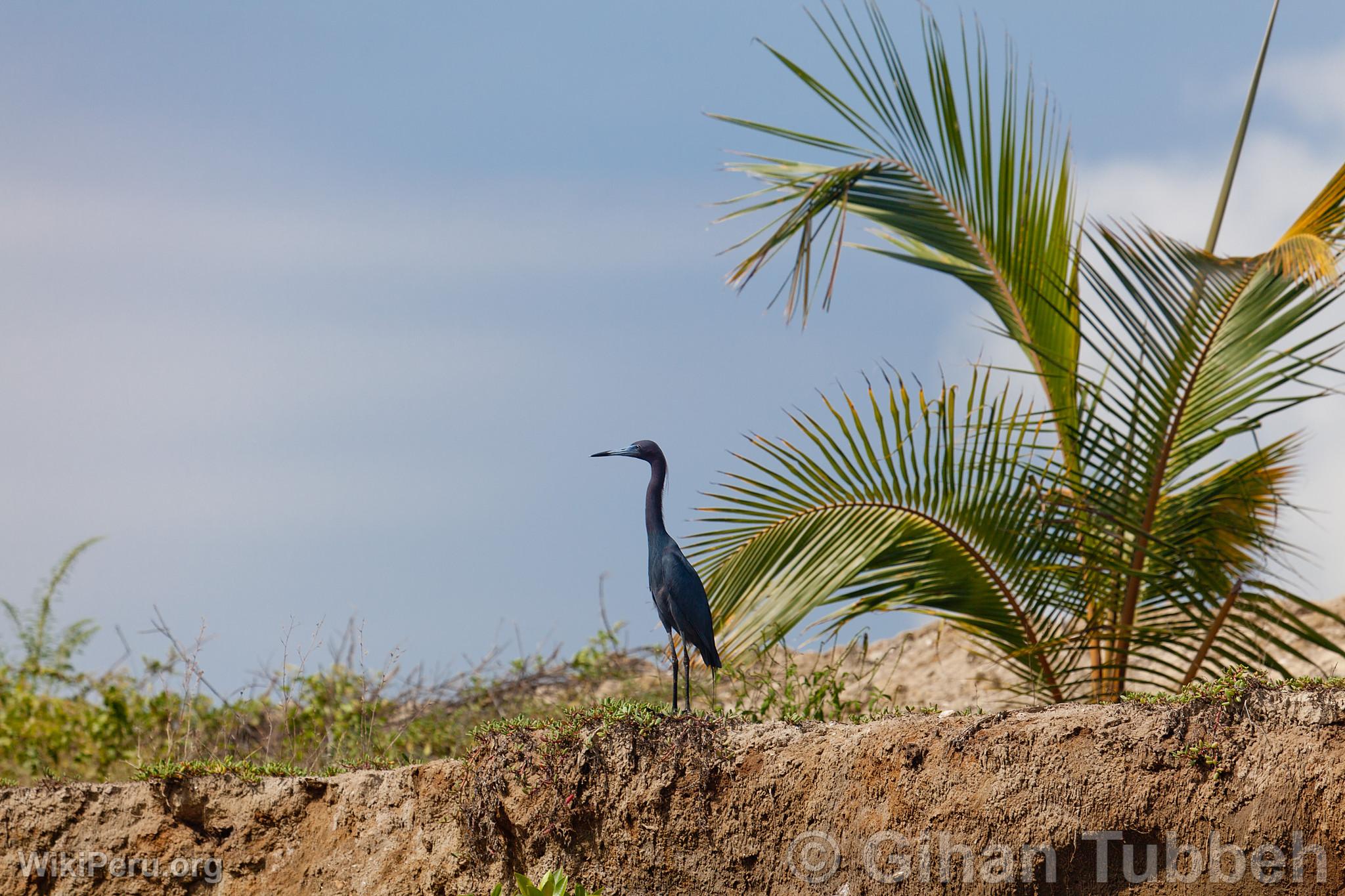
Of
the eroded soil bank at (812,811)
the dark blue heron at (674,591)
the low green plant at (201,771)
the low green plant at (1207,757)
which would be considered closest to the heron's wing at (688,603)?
the dark blue heron at (674,591)

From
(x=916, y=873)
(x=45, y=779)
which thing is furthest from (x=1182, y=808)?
(x=45, y=779)

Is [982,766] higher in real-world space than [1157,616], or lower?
lower

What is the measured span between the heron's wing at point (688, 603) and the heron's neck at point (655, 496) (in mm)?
224

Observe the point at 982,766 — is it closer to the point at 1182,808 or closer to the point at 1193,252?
the point at 1182,808

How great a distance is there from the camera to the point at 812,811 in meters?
4.96

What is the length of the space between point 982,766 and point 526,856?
2.24m

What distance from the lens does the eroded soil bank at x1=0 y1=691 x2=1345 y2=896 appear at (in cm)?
436

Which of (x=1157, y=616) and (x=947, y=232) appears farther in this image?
(x=947, y=232)

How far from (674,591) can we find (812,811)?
121 centimetres

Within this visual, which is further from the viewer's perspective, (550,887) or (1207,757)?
(550,887)

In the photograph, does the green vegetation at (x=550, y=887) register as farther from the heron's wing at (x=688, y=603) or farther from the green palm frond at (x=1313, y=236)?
the green palm frond at (x=1313, y=236)

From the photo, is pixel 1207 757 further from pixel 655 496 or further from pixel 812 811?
pixel 655 496

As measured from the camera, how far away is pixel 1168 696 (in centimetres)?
477

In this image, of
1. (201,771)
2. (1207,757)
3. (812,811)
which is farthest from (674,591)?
(201,771)
